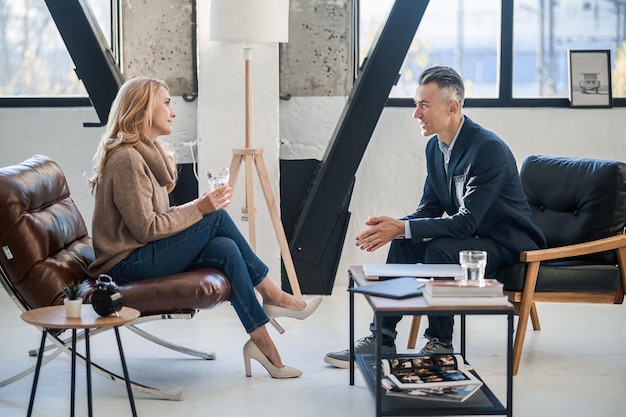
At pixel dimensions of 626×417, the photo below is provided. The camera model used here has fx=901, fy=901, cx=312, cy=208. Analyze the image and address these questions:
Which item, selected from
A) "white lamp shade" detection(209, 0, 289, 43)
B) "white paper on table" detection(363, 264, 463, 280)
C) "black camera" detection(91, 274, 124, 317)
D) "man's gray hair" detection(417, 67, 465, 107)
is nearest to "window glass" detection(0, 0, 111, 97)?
"white lamp shade" detection(209, 0, 289, 43)

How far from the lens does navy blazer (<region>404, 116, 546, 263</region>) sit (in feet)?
13.1

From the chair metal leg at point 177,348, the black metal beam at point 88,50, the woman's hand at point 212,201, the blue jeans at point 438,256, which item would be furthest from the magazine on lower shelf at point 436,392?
the black metal beam at point 88,50

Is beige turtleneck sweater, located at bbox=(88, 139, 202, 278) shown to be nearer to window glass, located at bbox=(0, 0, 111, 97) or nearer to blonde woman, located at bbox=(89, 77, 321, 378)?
blonde woman, located at bbox=(89, 77, 321, 378)

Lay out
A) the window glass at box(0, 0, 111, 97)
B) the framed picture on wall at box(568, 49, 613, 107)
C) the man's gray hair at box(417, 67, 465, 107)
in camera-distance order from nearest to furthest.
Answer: the man's gray hair at box(417, 67, 465, 107) < the window glass at box(0, 0, 111, 97) < the framed picture on wall at box(568, 49, 613, 107)

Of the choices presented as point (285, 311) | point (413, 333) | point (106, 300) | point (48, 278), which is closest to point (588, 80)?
point (413, 333)

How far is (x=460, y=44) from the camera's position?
6289 mm

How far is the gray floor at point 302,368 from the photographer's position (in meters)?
3.49

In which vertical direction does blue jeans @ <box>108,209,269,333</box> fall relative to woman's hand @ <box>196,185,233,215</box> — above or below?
below

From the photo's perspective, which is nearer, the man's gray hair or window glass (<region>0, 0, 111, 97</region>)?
the man's gray hair

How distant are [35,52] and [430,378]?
414 centimetres

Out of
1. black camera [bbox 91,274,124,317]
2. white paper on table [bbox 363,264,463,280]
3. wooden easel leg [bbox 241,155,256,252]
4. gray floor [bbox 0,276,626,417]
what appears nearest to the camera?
black camera [bbox 91,274,124,317]

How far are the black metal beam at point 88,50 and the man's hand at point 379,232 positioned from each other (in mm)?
2256

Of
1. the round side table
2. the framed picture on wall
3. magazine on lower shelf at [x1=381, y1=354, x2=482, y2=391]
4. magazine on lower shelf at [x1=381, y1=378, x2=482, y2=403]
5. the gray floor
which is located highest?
the framed picture on wall

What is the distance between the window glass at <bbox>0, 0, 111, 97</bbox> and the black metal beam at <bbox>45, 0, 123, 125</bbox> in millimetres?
602
